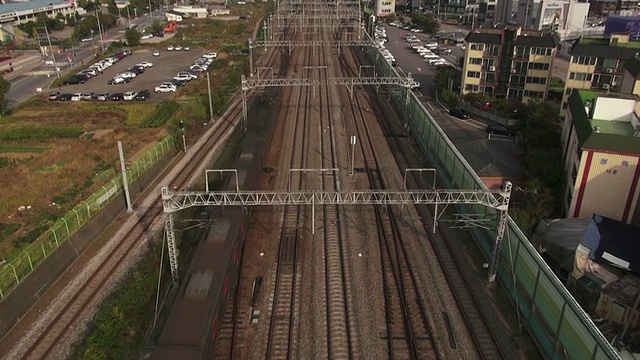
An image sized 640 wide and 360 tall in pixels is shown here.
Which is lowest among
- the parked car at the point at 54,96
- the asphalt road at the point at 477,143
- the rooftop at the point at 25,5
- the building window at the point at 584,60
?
the asphalt road at the point at 477,143

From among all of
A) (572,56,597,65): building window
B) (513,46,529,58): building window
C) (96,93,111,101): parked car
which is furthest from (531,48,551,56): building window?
(96,93,111,101): parked car

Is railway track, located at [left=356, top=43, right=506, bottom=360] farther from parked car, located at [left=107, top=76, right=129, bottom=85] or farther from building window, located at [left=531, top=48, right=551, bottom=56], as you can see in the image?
parked car, located at [left=107, top=76, right=129, bottom=85]

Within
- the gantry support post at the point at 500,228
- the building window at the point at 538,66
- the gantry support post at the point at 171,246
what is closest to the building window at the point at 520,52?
the building window at the point at 538,66

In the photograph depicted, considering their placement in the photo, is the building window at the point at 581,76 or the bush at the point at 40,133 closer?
the bush at the point at 40,133

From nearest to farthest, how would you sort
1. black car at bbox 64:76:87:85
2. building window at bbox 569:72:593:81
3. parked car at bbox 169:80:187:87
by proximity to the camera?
building window at bbox 569:72:593:81, parked car at bbox 169:80:187:87, black car at bbox 64:76:87:85

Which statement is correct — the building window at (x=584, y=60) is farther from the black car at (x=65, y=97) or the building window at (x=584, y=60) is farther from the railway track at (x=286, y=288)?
the black car at (x=65, y=97)

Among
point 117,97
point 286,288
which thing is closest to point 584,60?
point 286,288
